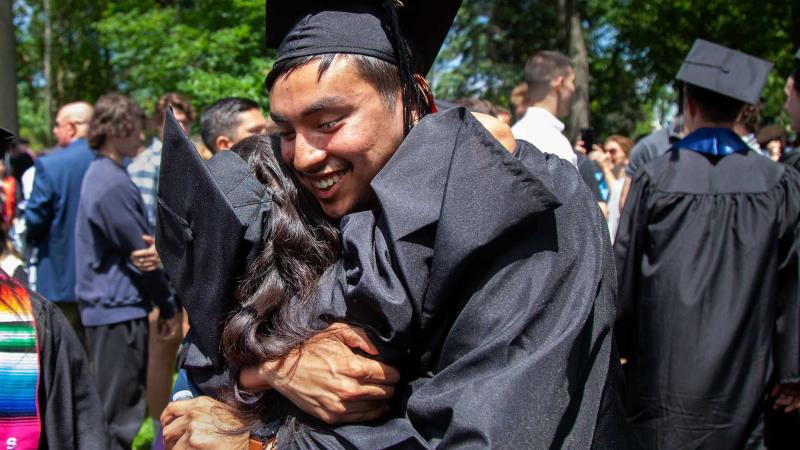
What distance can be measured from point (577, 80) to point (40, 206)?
42.1ft

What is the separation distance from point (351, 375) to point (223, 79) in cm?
604

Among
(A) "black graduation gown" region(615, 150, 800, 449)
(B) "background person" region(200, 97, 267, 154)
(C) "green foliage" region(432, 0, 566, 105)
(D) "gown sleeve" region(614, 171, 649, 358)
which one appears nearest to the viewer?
(A) "black graduation gown" region(615, 150, 800, 449)

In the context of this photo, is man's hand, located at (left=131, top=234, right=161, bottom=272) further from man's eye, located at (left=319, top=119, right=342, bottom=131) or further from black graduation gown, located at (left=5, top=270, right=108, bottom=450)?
man's eye, located at (left=319, top=119, right=342, bottom=131)

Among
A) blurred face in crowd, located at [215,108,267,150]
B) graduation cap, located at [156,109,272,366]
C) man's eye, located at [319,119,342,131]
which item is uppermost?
man's eye, located at [319,119,342,131]

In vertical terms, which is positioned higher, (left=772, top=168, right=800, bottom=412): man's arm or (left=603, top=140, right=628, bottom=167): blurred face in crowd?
(left=772, top=168, right=800, bottom=412): man's arm

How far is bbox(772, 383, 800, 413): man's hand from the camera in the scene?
360 cm

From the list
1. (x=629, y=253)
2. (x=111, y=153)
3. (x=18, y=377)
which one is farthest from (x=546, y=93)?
(x=18, y=377)

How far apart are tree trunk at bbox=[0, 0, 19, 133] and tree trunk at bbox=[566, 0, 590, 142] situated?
45.0ft

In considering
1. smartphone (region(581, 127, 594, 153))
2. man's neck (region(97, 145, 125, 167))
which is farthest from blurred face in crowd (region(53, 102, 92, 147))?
smartphone (region(581, 127, 594, 153))

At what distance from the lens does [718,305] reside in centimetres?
356

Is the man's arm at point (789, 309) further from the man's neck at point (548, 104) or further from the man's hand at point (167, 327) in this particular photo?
the man's hand at point (167, 327)

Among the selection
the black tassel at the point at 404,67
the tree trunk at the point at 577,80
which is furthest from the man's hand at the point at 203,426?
the tree trunk at the point at 577,80

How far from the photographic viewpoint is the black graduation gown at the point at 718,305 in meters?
3.55

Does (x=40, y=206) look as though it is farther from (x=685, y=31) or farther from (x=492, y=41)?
(x=685, y=31)
